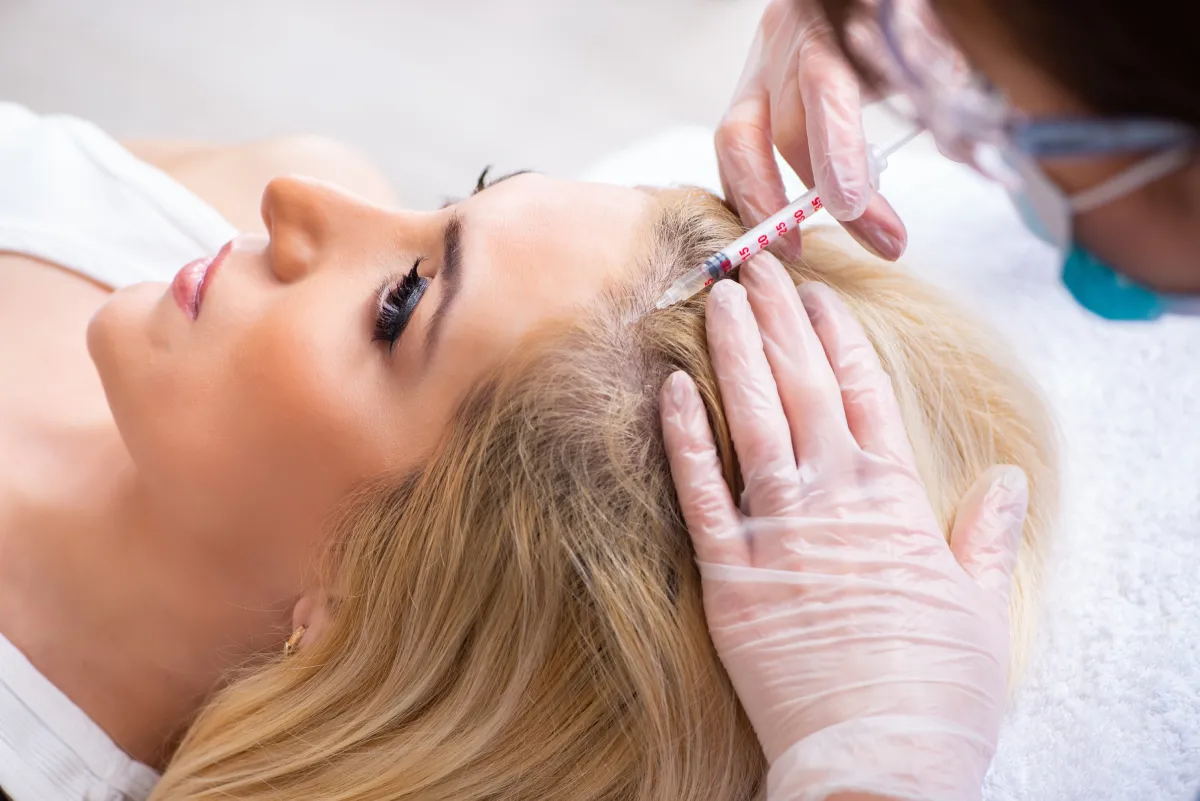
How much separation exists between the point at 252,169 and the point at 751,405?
3.52 ft

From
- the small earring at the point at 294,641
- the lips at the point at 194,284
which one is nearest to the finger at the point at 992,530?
the small earring at the point at 294,641

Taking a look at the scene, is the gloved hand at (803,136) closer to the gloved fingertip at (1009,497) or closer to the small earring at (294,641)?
the gloved fingertip at (1009,497)

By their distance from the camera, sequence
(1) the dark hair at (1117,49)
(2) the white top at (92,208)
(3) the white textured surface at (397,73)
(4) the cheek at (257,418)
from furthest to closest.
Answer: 1. (3) the white textured surface at (397,73)
2. (2) the white top at (92,208)
3. (4) the cheek at (257,418)
4. (1) the dark hair at (1117,49)

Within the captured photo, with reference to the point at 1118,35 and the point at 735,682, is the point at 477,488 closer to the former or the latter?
the point at 735,682

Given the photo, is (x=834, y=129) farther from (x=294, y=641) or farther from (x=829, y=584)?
(x=294, y=641)

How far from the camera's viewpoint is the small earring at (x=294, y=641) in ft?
3.18

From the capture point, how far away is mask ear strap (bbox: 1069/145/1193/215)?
0.45 metres

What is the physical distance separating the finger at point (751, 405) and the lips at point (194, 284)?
0.54m

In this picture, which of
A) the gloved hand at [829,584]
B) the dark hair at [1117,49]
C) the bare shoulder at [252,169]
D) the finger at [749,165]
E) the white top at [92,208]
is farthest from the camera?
the bare shoulder at [252,169]

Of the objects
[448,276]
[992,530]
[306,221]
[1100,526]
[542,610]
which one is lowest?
[1100,526]

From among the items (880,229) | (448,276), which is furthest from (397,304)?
(880,229)

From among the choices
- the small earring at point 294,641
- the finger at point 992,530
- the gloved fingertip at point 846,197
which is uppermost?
the gloved fingertip at point 846,197

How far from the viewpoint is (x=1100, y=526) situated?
1.22 metres

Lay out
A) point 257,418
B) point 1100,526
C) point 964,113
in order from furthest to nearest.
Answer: point 1100,526 < point 257,418 < point 964,113
